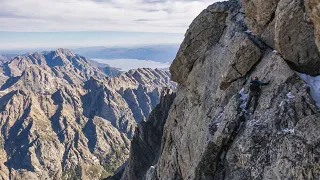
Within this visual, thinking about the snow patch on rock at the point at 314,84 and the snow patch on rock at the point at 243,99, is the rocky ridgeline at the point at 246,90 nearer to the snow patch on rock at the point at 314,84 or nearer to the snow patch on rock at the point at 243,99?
the snow patch on rock at the point at 243,99

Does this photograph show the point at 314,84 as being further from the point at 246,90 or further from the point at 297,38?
the point at 246,90

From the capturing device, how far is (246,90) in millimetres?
31938

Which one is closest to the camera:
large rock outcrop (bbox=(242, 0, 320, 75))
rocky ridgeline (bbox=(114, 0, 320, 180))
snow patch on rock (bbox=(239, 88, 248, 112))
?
rocky ridgeline (bbox=(114, 0, 320, 180))

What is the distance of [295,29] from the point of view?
2842 centimetres

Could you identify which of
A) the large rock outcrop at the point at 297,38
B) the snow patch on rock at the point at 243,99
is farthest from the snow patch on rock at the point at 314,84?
the snow patch on rock at the point at 243,99

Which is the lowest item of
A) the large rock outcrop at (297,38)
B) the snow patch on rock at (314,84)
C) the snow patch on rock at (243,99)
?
the snow patch on rock at (243,99)

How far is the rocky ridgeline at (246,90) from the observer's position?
76.2 ft

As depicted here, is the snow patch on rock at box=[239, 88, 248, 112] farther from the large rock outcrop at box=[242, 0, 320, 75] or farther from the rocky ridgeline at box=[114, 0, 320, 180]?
the large rock outcrop at box=[242, 0, 320, 75]

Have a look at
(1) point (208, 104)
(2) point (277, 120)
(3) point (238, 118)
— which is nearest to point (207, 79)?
(1) point (208, 104)

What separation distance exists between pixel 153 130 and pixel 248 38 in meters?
72.3

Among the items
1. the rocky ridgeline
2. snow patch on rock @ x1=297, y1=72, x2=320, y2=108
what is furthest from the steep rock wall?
snow patch on rock @ x1=297, y1=72, x2=320, y2=108

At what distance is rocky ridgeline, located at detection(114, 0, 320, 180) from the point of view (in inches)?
915

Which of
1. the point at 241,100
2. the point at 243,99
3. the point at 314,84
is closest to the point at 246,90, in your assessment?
the point at 243,99

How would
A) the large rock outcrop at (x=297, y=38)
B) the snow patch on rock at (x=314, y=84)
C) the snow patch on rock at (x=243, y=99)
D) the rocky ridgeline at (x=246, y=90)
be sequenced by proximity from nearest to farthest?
the rocky ridgeline at (x=246, y=90) → the snow patch on rock at (x=314, y=84) → the large rock outcrop at (x=297, y=38) → the snow patch on rock at (x=243, y=99)
